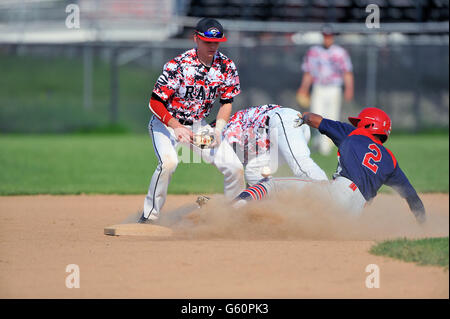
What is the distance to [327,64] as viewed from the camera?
1401 cm

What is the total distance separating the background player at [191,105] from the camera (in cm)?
654

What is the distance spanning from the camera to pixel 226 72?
6.85m

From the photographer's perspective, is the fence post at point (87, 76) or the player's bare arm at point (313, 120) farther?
the fence post at point (87, 76)

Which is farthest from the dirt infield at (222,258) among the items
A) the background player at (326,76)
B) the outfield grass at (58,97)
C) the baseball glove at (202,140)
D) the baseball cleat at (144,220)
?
the outfield grass at (58,97)

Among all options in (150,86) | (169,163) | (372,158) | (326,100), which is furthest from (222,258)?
(150,86)

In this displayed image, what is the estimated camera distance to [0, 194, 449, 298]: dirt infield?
14.1ft

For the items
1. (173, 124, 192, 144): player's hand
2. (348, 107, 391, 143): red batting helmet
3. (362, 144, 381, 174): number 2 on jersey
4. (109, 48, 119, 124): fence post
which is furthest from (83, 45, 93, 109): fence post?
(362, 144, 381, 174): number 2 on jersey

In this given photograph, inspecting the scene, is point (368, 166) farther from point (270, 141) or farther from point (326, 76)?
point (326, 76)

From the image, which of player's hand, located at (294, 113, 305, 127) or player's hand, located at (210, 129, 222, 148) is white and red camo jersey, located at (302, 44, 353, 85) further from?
player's hand, located at (210, 129, 222, 148)

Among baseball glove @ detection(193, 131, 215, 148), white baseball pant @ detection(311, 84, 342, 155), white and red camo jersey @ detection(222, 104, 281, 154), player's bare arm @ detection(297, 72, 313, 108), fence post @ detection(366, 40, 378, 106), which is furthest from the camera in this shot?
fence post @ detection(366, 40, 378, 106)

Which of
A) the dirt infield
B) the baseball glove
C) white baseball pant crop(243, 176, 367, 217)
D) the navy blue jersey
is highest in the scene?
the baseball glove

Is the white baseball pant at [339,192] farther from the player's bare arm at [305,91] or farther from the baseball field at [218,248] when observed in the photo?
the player's bare arm at [305,91]

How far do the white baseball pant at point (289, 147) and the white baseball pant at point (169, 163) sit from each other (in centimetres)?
41

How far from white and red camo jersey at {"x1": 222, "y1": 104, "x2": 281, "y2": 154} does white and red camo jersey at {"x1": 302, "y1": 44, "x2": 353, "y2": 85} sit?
7074 millimetres
